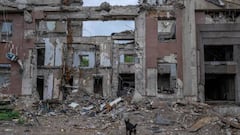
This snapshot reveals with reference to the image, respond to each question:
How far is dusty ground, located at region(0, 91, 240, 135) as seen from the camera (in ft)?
55.4

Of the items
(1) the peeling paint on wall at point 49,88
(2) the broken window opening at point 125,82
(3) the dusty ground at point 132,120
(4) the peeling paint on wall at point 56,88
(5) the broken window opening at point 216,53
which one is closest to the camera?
(3) the dusty ground at point 132,120

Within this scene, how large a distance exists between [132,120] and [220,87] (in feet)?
41.8

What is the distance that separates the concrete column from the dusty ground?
4.49 ft

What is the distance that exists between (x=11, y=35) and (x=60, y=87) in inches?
187

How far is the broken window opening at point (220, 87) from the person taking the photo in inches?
1004

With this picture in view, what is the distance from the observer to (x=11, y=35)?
2388cm

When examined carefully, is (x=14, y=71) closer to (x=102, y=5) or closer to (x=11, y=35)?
(x=11, y=35)

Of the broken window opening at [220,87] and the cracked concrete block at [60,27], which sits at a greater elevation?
the cracked concrete block at [60,27]

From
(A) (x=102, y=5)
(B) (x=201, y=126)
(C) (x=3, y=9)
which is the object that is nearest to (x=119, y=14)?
(A) (x=102, y=5)

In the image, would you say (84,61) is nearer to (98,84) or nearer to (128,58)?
(98,84)

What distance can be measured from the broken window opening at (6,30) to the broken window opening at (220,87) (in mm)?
14388

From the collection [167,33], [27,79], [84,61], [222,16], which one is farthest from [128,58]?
[27,79]

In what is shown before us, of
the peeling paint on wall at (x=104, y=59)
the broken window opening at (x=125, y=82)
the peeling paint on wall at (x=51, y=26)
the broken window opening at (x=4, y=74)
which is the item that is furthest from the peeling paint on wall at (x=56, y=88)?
the peeling paint on wall at (x=51, y=26)

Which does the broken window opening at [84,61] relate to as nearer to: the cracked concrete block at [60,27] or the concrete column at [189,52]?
the cracked concrete block at [60,27]
